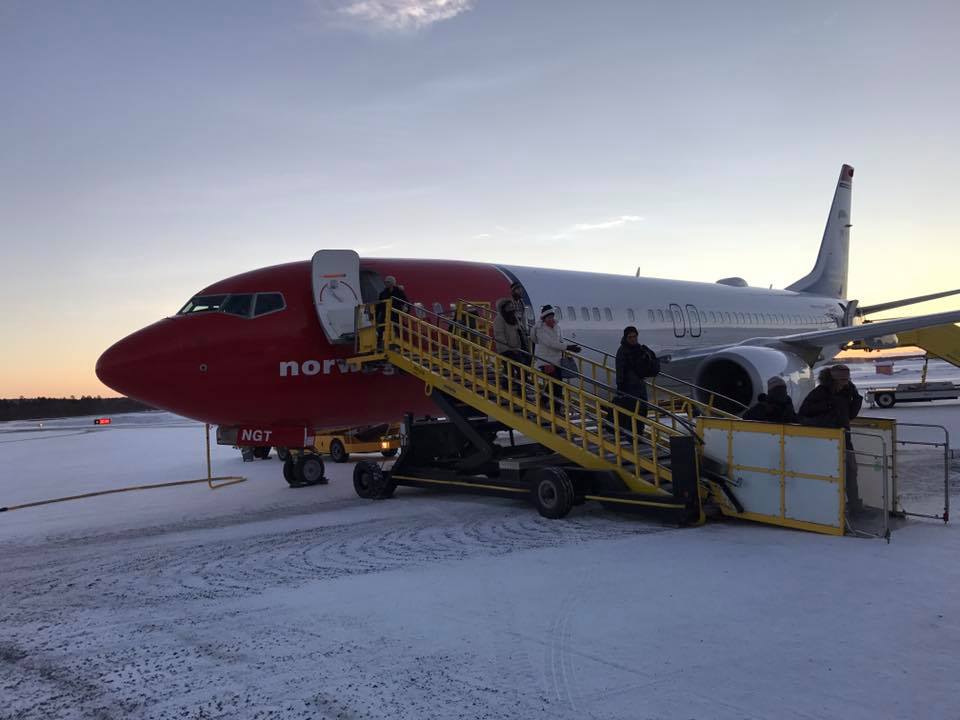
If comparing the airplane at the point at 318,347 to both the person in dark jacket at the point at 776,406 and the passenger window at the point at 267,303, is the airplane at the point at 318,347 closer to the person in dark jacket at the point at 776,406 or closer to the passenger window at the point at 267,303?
the passenger window at the point at 267,303

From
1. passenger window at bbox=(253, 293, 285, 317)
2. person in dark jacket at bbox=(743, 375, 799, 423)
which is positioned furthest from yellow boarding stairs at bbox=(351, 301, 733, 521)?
passenger window at bbox=(253, 293, 285, 317)

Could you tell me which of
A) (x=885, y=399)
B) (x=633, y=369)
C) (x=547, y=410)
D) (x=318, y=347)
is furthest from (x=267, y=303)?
(x=885, y=399)

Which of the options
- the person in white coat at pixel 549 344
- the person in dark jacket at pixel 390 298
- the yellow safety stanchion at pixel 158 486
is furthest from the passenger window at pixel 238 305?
the person in white coat at pixel 549 344

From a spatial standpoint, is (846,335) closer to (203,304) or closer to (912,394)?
(203,304)

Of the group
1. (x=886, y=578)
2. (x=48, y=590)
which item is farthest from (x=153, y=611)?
(x=886, y=578)

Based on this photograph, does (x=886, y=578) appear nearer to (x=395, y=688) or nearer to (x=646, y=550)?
(x=646, y=550)

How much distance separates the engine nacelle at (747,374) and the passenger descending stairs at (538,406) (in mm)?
2299

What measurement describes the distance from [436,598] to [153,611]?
81.9 inches

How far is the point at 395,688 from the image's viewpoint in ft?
12.5

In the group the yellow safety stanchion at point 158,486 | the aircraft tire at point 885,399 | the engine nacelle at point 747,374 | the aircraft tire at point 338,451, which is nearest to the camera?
the engine nacelle at point 747,374

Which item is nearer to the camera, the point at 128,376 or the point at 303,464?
the point at 128,376

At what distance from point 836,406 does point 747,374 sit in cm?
404

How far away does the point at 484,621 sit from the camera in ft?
15.6

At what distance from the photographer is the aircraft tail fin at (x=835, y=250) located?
2484 cm
